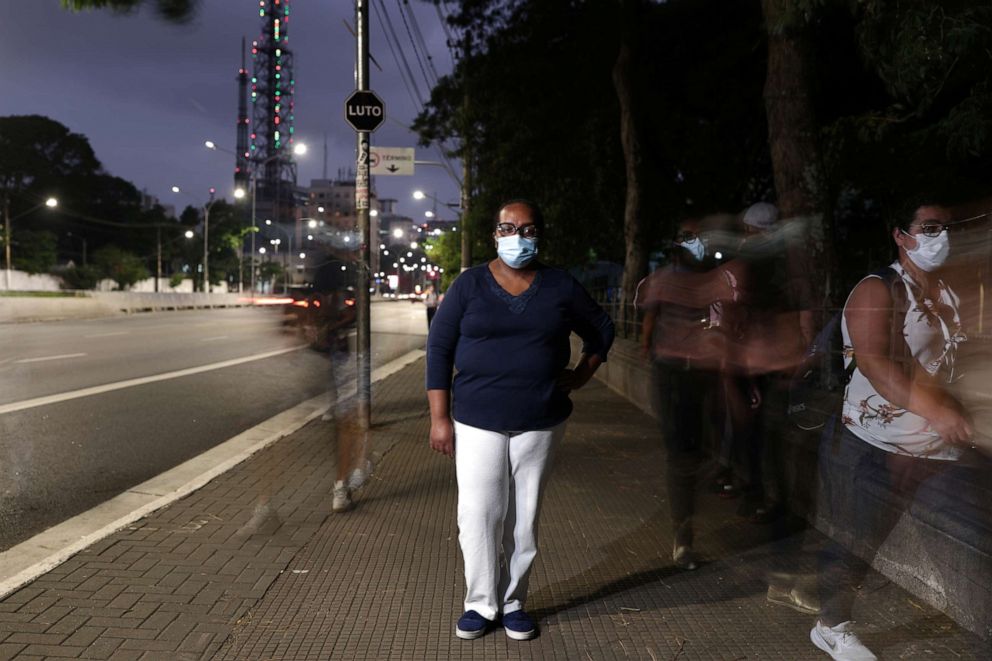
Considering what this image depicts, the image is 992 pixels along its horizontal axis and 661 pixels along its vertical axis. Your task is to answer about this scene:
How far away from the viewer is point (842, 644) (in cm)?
356

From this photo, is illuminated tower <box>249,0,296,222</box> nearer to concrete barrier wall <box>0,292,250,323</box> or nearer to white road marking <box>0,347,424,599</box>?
concrete barrier wall <box>0,292,250,323</box>

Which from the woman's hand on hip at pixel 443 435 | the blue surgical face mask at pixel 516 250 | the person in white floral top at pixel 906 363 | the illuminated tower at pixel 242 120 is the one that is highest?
the illuminated tower at pixel 242 120

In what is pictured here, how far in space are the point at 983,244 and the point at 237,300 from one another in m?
59.2

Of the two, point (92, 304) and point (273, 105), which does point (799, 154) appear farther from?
point (273, 105)

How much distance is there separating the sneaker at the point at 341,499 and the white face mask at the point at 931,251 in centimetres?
396

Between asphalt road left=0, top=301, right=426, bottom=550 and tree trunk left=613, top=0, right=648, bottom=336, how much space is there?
5.86m

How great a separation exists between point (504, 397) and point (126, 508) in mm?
3458

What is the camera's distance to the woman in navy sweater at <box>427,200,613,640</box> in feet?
12.3

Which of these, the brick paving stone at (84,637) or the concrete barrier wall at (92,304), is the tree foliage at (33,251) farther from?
the brick paving stone at (84,637)

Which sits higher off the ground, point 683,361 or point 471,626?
point 683,361

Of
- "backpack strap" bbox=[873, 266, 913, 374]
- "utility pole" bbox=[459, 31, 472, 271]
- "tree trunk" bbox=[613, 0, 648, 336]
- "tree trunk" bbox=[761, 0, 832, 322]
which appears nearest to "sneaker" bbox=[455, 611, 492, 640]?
"backpack strap" bbox=[873, 266, 913, 374]

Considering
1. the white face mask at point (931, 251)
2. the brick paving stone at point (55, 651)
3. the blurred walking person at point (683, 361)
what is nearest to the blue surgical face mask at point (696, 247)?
the blurred walking person at point (683, 361)

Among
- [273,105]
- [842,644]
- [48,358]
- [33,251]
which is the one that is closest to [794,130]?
[842,644]

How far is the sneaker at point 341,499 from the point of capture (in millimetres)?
5943
